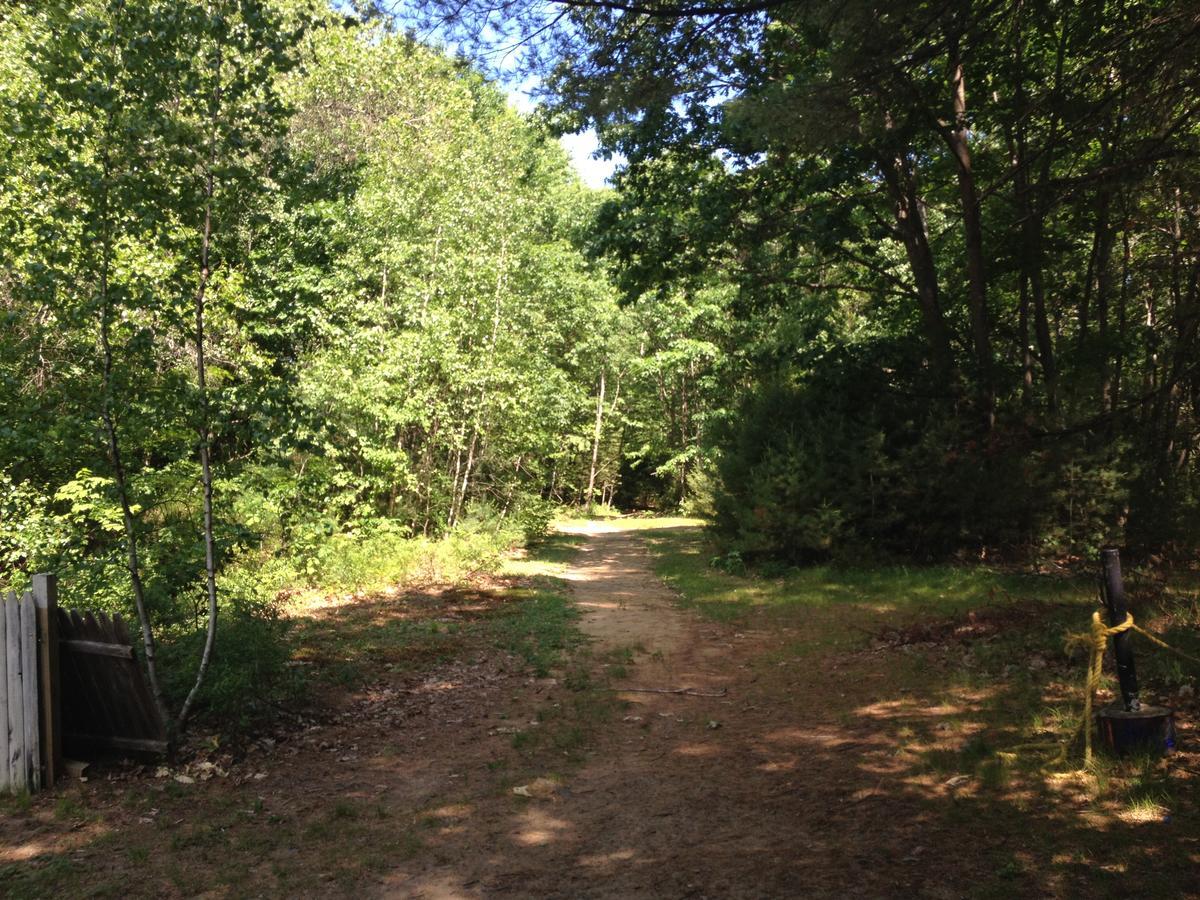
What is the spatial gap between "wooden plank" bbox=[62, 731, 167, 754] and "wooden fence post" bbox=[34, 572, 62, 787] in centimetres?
39

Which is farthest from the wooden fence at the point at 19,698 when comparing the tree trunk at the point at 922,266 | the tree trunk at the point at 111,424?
the tree trunk at the point at 922,266

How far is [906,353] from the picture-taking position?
50.5 ft

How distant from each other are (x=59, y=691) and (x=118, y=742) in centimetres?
56

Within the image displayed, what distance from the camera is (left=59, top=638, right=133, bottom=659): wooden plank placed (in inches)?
227

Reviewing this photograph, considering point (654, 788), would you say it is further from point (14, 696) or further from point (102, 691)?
point (14, 696)

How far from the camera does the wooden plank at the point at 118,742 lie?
19.5 feet

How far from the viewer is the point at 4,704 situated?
550cm

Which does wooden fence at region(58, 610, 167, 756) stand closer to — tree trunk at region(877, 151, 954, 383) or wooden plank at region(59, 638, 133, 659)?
wooden plank at region(59, 638, 133, 659)

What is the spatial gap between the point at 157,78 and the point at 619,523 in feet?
101

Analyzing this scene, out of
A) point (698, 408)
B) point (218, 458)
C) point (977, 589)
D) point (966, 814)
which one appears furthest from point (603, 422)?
point (966, 814)

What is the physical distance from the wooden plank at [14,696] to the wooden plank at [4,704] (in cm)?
1

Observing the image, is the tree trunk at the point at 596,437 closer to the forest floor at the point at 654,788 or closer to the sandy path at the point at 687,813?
the forest floor at the point at 654,788

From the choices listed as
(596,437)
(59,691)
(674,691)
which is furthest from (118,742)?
(596,437)

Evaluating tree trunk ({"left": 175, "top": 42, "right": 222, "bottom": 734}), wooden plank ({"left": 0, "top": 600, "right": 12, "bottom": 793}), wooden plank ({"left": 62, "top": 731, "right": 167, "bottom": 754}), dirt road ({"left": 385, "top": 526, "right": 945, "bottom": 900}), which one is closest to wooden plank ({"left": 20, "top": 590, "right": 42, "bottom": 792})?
wooden plank ({"left": 0, "top": 600, "right": 12, "bottom": 793})
